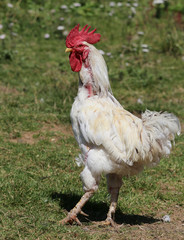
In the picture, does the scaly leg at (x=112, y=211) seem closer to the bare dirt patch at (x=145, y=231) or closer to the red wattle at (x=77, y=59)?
the bare dirt patch at (x=145, y=231)

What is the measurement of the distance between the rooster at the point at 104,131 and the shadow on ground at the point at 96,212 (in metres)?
0.35

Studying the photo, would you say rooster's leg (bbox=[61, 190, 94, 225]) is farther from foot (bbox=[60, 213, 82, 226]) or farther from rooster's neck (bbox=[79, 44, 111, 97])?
rooster's neck (bbox=[79, 44, 111, 97])

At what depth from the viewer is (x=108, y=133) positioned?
4.59m

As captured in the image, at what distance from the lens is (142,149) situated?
15.1 ft

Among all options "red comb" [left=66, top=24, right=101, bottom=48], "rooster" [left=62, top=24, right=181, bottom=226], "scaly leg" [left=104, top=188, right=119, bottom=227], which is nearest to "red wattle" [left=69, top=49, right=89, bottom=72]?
"rooster" [left=62, top=24, right=181, bottom=226]

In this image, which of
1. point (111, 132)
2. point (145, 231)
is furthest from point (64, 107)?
point (145, 231)

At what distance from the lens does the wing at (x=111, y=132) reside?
14.9 feet

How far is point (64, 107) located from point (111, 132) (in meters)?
3.27

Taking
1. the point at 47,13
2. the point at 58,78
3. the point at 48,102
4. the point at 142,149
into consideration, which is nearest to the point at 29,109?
the point at 48,102

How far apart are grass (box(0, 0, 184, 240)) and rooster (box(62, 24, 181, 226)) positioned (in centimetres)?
52

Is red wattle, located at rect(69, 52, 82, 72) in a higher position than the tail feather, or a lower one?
higher

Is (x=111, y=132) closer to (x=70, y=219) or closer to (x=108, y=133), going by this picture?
(x=108, y=133)

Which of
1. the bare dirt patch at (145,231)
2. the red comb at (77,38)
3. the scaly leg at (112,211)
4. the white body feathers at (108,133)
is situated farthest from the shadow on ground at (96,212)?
the red comb at (77,38)

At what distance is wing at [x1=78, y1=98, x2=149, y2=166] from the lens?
4555 millimetres
